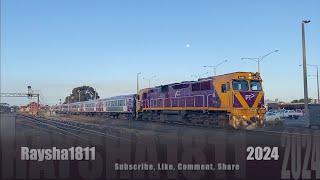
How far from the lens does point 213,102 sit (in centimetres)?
3944

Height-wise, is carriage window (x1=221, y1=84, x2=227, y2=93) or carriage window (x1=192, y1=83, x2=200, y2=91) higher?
carriage window (x1=192, y1=83, x2=200, y2=91)

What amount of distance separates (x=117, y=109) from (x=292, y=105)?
408 feet

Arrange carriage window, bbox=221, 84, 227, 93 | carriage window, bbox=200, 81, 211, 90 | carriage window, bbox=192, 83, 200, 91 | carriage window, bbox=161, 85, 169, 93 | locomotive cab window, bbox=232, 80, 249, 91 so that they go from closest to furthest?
locomotive cab window, bbox=232, 80, 249, 91 < carriage window, bbox=221, 84, 227, 93 < carriage window, bbox=200, 81, 211, 90 < carriage window, bbox=192, 83, 200, 91 < carriage window, bbox=161, 85, 169, 93

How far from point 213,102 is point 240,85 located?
10.4 feet

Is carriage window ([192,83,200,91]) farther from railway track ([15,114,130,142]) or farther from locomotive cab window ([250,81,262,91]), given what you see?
railway track ([15,114,130,142])

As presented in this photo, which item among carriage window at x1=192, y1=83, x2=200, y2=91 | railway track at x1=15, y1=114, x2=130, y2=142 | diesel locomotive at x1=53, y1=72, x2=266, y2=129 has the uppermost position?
carriage window at x1=192, y1=83, x2=200, y2=91

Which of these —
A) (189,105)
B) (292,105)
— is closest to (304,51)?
(189,105)

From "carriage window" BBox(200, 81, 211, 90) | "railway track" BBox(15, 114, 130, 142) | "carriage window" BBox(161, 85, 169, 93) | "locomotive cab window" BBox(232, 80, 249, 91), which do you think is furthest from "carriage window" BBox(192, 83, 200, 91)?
"railway track" BBox(15, 114, 130, 142)

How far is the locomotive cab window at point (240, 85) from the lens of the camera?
1455 inches

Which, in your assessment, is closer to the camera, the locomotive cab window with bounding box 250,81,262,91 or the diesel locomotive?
the diesel locomotive

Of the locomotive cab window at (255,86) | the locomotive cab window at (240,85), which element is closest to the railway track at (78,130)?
the locomotive cab window at (240,85)

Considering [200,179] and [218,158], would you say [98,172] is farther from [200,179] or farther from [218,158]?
[218,158]

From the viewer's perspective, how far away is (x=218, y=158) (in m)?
16.3

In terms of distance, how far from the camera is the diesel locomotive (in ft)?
119
